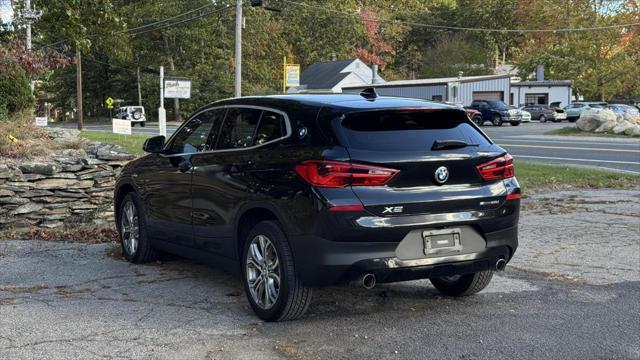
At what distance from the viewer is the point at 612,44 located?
2496 inches

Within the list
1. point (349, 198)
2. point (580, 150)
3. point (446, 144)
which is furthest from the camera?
point (580, 150)

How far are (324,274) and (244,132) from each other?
1591 mm

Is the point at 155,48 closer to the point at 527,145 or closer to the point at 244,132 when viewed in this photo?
the point at 527,145

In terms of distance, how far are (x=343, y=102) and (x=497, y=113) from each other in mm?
42828

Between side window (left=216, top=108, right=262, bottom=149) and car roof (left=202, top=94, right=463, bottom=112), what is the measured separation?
109mm

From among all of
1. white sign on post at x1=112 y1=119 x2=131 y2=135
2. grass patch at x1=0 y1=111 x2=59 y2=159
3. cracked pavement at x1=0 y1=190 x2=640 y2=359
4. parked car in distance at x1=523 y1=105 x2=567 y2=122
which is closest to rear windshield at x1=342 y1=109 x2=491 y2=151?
cracked pavement at x1=0 y1=190 x2=640 y2=359

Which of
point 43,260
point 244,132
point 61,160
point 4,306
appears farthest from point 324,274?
point 61,160

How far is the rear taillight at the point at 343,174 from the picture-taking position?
15.4ft

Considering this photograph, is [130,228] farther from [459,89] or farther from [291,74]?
[459,89]

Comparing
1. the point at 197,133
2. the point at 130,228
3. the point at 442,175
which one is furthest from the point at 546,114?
the point at 442,175

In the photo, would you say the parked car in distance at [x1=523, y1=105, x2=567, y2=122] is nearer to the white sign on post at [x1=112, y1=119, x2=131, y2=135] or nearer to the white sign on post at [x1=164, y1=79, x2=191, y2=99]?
the white sign on post at [x1=164, y1=79, x2=191, y2=99]

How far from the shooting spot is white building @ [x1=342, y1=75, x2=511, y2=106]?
56188 millimetres

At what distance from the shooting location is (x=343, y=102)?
534 cm

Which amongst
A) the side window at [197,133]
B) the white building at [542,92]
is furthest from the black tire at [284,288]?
the white building at [542,92]
